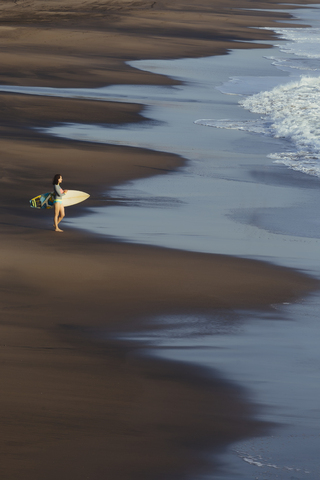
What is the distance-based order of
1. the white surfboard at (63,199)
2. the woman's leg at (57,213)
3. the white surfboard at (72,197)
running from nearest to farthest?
1. the woman's leg at (57,213)
2. the white surfboard at (63,199)
3. the white surfboard at (72,197)

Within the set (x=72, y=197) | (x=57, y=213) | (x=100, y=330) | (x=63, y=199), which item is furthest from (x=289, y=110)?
(x=100, y=330)

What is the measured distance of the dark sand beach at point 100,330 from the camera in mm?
4926

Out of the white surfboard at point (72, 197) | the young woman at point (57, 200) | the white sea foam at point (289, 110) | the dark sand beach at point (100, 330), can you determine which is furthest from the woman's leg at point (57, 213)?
the white sea foam at point (289, 110)

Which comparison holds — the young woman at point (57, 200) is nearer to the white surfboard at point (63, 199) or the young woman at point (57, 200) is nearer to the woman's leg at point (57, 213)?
the woman's leg at point (57, 213)

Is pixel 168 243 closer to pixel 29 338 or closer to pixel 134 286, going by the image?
pixel 134 286

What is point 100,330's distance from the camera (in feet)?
21.9

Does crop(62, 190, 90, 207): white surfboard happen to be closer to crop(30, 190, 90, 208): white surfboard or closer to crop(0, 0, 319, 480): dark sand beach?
crop(30, 190, 90, 208): white surfboard

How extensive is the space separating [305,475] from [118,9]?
4028 cm

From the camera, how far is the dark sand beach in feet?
16.2

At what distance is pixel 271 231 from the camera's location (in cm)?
1003

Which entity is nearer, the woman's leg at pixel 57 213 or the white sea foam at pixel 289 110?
the woman's leg at pixel 57 213

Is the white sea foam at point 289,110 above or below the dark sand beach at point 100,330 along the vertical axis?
above

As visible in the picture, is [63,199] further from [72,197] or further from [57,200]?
[57,200]

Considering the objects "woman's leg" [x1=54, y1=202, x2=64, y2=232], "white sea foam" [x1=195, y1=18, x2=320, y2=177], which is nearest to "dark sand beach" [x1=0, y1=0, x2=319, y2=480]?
"woman's leg" [x1=54, y1=202, x2=64, y2=232]
